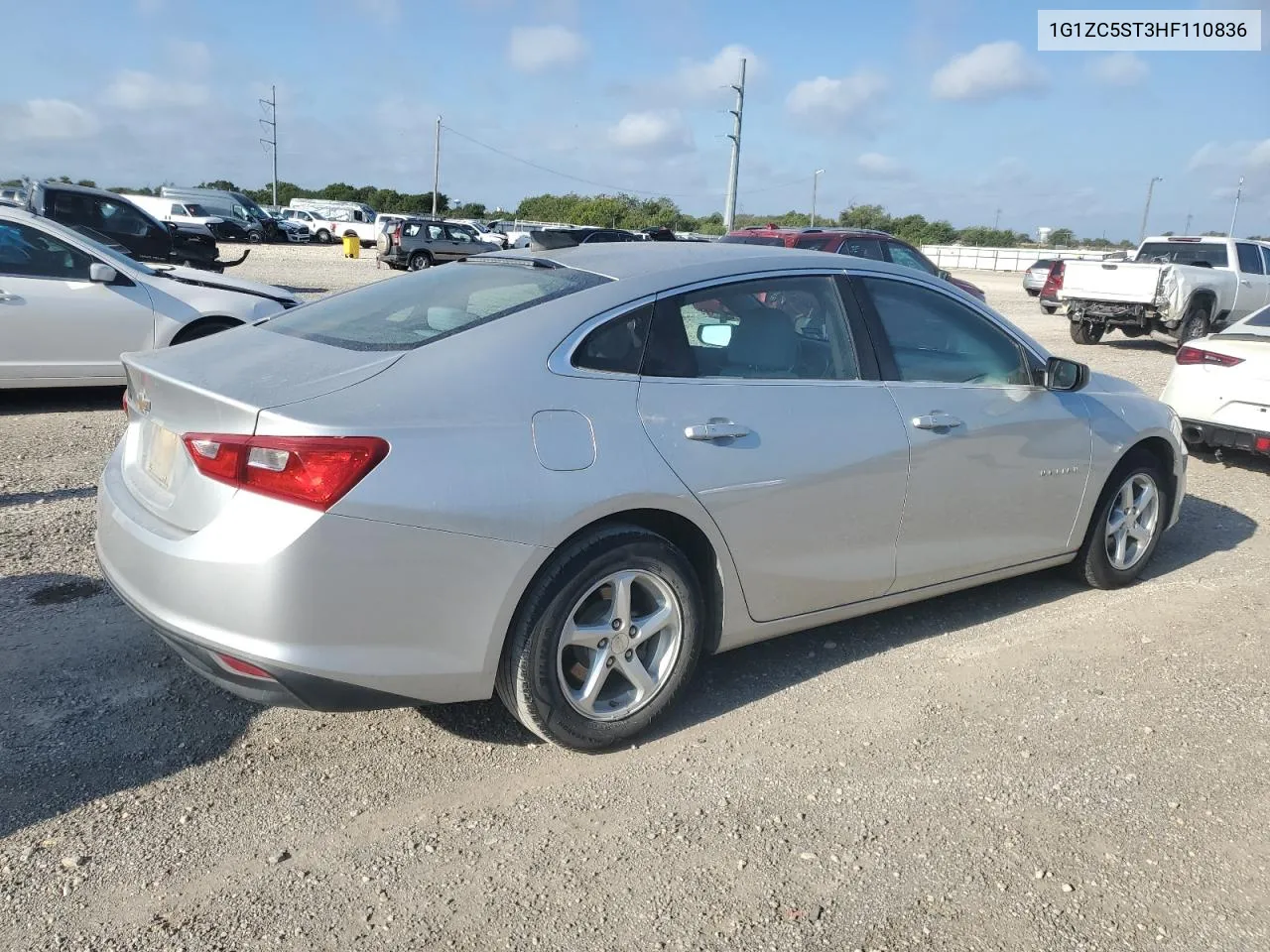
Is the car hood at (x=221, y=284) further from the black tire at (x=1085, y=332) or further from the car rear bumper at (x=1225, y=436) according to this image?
the black tire at (x=1085, y=332)

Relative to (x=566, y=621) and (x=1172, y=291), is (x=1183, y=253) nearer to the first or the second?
(x=1172, y=291)

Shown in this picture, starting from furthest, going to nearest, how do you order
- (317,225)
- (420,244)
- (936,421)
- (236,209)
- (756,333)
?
1. (317,225)
2. (236,209)
3. (420,244)
4. (936,421)
5. (756,333)

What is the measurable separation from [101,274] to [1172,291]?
1455cm

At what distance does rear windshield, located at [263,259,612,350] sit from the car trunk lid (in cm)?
13

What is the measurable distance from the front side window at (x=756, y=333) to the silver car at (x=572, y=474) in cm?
1

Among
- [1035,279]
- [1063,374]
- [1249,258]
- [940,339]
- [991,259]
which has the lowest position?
[1063,374]

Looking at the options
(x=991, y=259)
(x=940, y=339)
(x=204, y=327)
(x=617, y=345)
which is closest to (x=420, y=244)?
(x=204, y=327)

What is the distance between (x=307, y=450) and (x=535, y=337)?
821 millimetres

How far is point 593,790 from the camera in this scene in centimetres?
317

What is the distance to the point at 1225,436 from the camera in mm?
7453

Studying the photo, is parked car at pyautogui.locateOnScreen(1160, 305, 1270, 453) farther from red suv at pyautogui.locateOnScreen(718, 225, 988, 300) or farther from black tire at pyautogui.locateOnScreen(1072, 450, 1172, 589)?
red suv at pyautogui.locateOnScreen(718, 225, 988, 300)

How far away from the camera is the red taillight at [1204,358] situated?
751 centimetres

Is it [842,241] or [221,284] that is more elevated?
[842,241]

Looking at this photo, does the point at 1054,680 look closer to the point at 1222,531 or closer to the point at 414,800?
the point at 414,800
